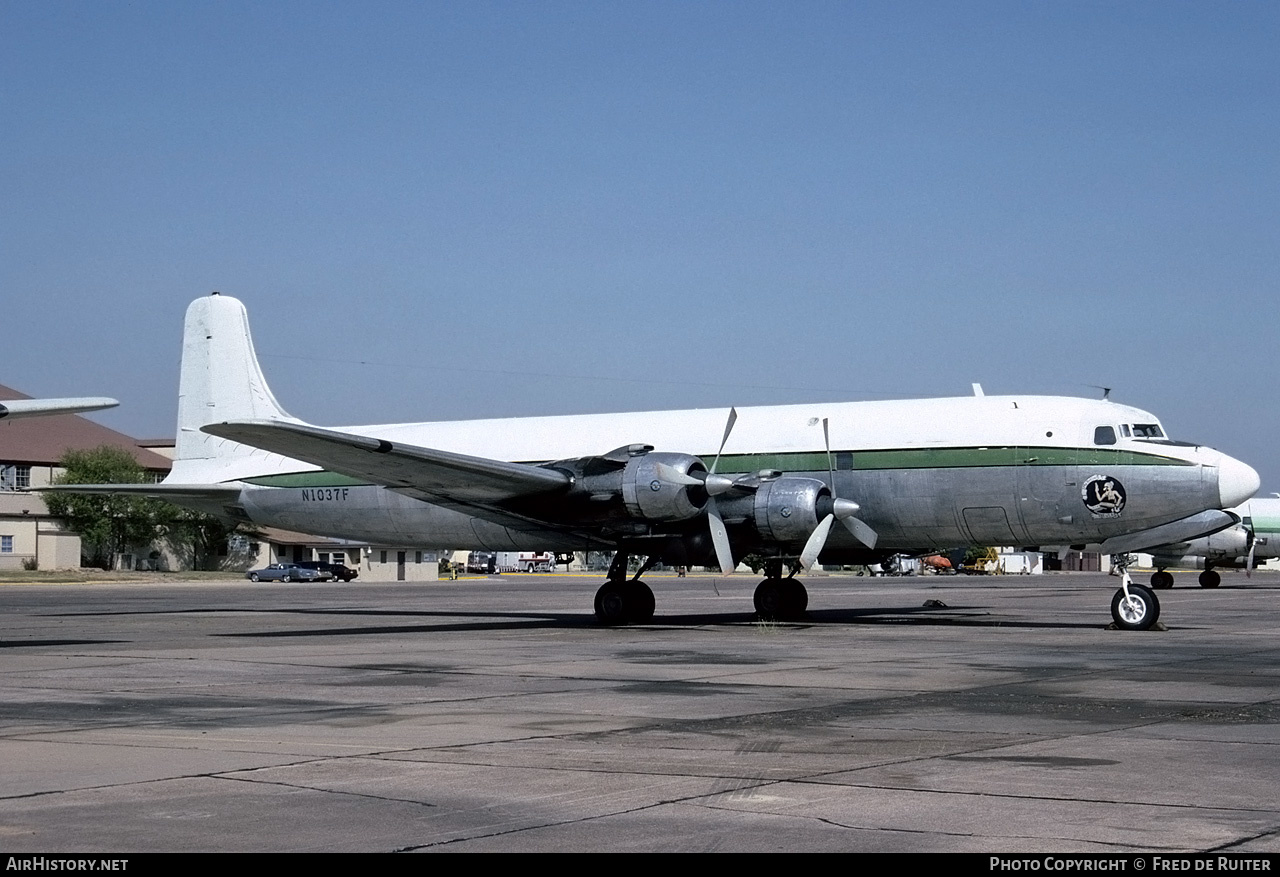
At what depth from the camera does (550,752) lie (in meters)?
9.91

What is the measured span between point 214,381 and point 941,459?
17.7m

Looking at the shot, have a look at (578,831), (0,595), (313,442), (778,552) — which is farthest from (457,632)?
(0,595)

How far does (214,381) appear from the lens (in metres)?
33.2

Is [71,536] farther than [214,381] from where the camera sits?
Yes

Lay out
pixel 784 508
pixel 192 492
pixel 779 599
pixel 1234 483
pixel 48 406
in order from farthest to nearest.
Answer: pixel 192 492
pixel 779 599
pixel 784 508
pixel 1234 483
pixel 48 406

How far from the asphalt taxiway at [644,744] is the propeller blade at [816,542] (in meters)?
2.29

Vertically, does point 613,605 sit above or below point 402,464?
below

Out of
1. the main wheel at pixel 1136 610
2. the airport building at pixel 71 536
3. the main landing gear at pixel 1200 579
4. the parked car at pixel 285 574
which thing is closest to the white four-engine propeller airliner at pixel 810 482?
the main wheel at pixel 1136 610

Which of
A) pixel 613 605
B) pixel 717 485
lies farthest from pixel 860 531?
pixel 613 605

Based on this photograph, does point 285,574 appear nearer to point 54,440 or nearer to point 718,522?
point 54,440

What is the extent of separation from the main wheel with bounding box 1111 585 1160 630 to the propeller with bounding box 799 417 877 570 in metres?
4.34

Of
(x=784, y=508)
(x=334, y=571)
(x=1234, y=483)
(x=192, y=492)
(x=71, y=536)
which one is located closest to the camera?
(x=1234, y=483)

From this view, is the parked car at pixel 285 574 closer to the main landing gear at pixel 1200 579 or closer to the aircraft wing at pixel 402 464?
the main landing gear at pixel 1200 579

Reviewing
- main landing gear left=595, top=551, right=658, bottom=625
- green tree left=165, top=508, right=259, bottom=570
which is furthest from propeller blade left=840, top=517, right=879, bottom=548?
green tree left=165, top=508, right=259, bottom=570
